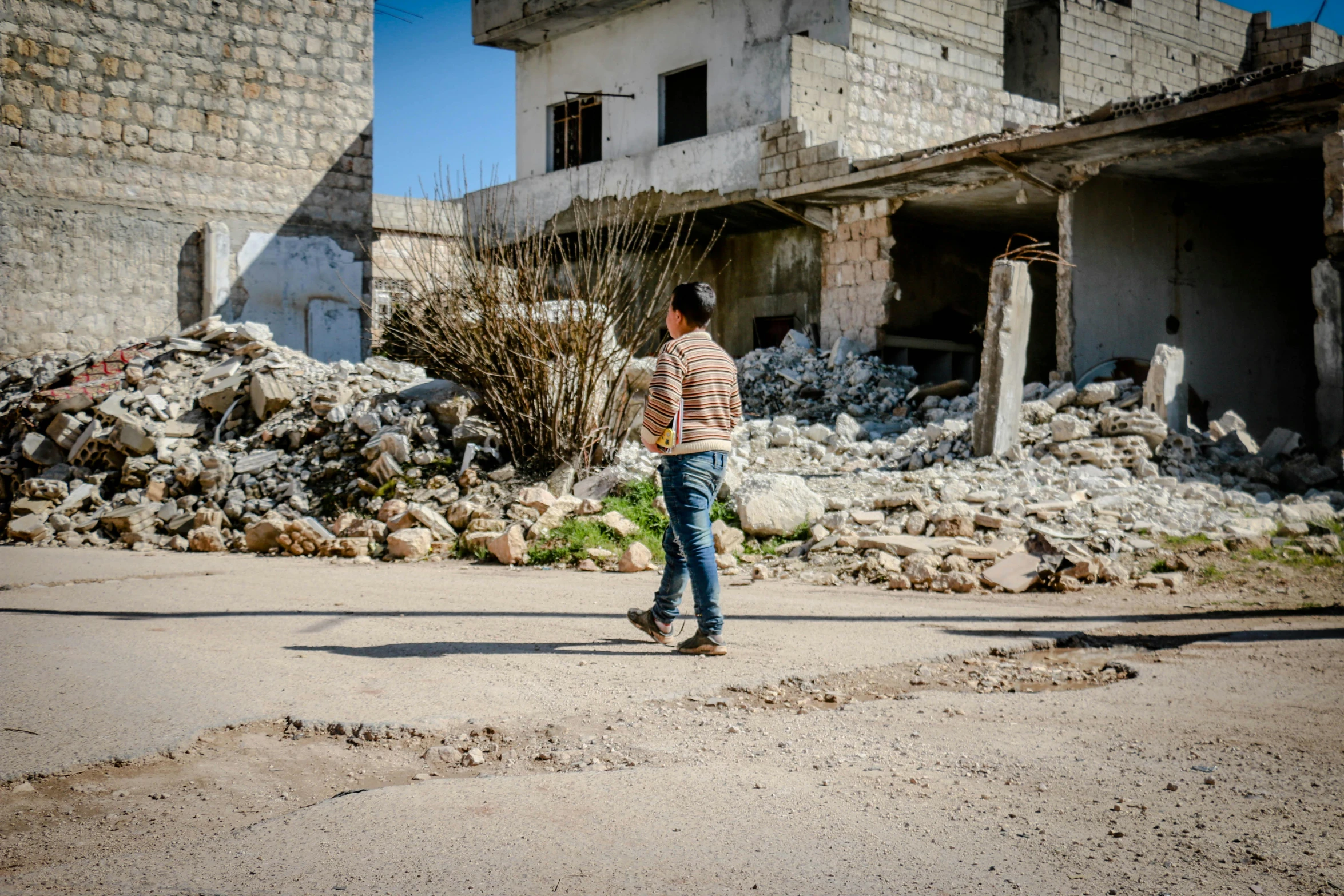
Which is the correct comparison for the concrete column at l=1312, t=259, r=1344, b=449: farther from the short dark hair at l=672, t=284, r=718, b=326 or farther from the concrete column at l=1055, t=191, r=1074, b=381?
the short dark hair at l=672, t=284, r=718, b=326

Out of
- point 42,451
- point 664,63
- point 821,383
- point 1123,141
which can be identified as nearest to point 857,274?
point 821,383

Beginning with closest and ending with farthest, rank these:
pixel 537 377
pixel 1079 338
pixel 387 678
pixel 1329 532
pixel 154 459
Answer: pixel 387 678
pixel 1329 532
pixel 537 377
pixel 154 459
pixel 1079 338

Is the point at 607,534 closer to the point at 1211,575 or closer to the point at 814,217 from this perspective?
the point at 1211,575

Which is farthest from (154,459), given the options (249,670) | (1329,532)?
(1329,532)

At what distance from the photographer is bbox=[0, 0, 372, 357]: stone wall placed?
12.4 m

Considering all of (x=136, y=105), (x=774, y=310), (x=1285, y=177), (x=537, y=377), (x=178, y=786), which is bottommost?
(x=178, y=786)

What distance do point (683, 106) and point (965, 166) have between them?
9154 millimetres

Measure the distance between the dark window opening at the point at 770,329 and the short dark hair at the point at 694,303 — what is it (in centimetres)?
1153

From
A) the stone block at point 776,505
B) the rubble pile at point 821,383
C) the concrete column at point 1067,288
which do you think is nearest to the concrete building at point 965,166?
the concrete column at point 1067,288

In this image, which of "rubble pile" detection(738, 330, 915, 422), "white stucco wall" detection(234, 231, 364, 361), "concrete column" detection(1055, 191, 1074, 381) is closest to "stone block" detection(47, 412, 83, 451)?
"white stucco wall" detection(234, 231, 364, 361)

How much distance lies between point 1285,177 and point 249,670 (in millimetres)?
12375

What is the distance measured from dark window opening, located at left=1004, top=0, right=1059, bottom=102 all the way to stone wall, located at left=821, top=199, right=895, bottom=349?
7.05m

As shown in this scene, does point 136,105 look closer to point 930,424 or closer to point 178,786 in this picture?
point 930,424

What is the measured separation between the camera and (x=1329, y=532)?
25.4ft
